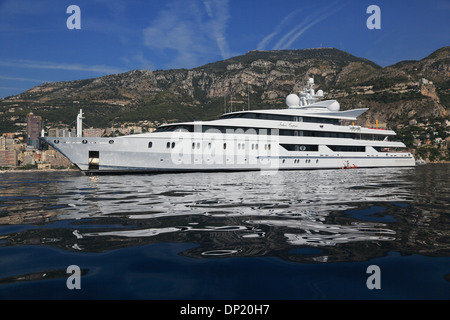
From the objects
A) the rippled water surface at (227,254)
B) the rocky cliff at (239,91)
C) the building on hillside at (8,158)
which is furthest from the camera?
the rocky cliff at (239,91)

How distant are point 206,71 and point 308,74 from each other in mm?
59381

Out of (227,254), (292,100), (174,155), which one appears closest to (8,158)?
(174,155)

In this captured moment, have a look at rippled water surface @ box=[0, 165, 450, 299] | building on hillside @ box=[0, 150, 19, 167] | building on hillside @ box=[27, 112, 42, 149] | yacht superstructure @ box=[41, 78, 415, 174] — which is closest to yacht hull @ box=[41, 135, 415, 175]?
yacht superstructure @ box=[41, 78, 415, 174]

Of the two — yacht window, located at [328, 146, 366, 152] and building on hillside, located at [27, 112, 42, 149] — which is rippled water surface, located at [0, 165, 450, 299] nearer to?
building on hillside, located at [27, 112, 42, 149]

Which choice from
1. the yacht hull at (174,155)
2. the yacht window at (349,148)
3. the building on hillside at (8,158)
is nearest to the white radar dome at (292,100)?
the yacht window at (349,148)

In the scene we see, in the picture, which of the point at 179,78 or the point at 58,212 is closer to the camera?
the point at 58,212

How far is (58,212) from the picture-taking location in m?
5.71

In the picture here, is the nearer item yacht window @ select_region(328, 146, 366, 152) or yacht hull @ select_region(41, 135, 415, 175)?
yacht hull @ select_region(41, 135, 415, 175)

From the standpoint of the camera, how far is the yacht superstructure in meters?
20.0

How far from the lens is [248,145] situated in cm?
2422

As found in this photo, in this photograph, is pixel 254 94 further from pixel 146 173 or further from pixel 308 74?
pixel 146 173

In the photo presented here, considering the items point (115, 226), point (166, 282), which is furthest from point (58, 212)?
point (166, 282)

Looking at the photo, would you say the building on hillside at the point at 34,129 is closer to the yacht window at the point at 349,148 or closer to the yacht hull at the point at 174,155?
the yacht hull at the point at 174,155

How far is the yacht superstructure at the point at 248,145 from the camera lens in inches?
786
